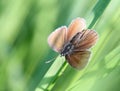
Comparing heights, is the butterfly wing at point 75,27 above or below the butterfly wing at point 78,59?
above

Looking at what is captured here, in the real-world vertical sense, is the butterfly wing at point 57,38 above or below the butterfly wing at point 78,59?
above

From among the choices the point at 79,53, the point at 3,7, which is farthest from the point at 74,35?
the point at 3,7

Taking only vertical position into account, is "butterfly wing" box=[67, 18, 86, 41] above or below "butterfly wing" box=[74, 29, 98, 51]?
above

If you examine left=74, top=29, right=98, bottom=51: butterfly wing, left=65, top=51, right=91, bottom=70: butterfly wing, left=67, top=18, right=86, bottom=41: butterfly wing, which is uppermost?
left=67, top=18, right=86, bottom=41: butterfly wing

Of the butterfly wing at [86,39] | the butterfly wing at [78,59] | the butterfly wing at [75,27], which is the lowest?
the butterfly wing at [78,59]

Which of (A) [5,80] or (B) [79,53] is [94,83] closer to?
(B) [79,53]
